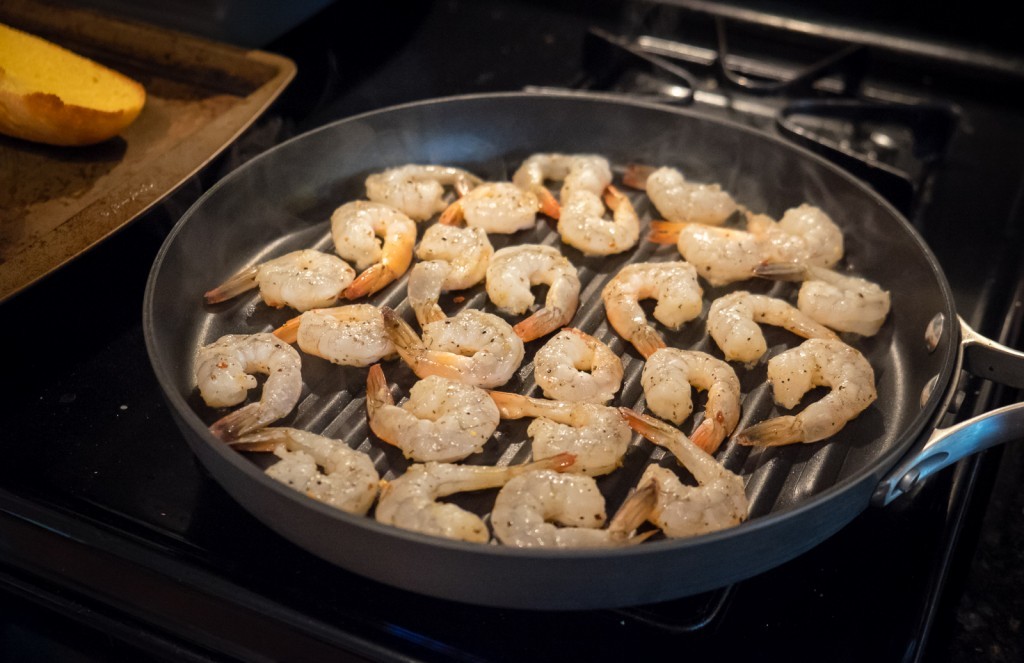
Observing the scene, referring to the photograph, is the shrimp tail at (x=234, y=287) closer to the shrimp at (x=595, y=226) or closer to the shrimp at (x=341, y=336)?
the shrimp at (x=341, y=336)

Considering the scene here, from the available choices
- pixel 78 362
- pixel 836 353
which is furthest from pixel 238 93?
pixel 836 353

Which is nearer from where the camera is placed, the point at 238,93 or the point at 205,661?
the point at 205,661

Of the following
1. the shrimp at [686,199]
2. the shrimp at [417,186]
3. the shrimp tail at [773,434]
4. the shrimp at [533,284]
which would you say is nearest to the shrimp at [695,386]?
the shrimp tail at [773,434]

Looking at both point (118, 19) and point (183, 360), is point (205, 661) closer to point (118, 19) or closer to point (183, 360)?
point (183, 360)

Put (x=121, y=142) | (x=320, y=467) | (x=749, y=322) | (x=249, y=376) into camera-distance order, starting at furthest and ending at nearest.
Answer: (x=121, y=142)
(x=749, y=322)
(x=249, y=376)
(x=320, y=467)

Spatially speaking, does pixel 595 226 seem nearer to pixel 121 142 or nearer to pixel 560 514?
pixel 560 514

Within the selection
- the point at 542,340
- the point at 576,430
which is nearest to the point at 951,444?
the point at 576,430

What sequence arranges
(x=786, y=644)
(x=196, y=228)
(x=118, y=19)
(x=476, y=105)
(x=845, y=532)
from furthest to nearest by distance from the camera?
(x=118, y=19) < (x=476, y=105) < (x=196, y=228) < (x=845, y=532) < (x=786, y=644)
